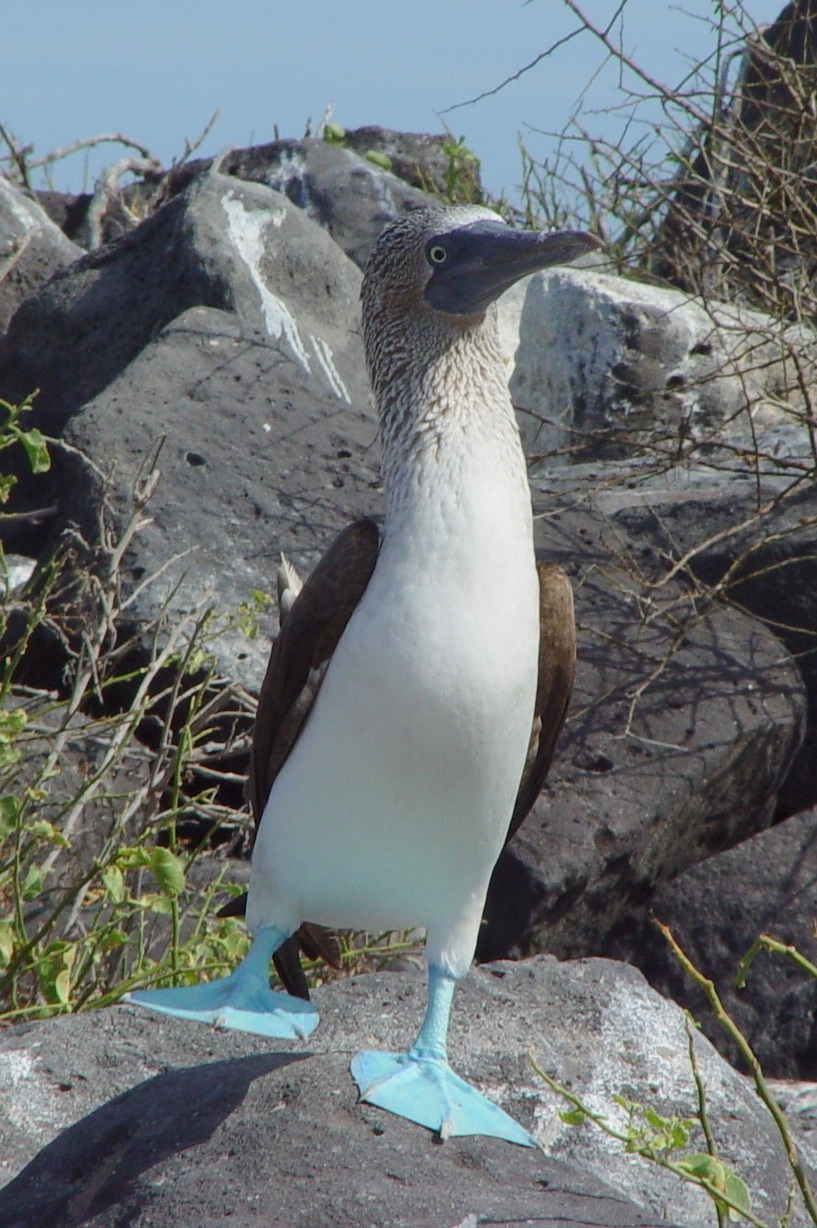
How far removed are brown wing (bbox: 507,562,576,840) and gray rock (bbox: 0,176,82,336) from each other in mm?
5146

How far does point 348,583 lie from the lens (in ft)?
8.82

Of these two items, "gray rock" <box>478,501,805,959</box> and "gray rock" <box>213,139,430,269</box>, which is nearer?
"gray rock" <box>478,501,805,959</box>

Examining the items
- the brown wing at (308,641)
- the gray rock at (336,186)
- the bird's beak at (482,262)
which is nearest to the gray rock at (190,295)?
the gray rock at (336,186)

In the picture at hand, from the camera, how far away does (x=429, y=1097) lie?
243cm

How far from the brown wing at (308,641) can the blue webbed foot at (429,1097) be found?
65cm

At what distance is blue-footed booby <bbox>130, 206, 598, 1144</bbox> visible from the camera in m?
2.50

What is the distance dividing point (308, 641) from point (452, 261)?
0.79 meters

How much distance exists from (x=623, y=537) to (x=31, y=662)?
2152mm

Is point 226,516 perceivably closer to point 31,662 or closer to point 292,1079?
point 31,662

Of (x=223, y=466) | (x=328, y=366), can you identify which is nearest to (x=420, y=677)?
(x=223, y=466)

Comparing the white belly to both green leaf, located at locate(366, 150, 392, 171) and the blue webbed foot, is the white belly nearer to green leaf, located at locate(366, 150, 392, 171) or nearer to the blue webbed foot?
the blue webbed foot

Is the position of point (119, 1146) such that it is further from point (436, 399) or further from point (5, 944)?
point (436, 399)

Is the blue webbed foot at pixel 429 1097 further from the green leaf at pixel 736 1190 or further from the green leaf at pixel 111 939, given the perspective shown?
the green leaf at pixel 111 939

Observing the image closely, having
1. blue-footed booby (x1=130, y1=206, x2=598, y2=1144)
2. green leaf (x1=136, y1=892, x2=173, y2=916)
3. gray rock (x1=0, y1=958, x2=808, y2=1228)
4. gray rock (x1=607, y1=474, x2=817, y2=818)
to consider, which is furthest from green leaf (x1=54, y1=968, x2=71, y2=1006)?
gray rock (x1=607, y1=474, x2=817, y2=818)
